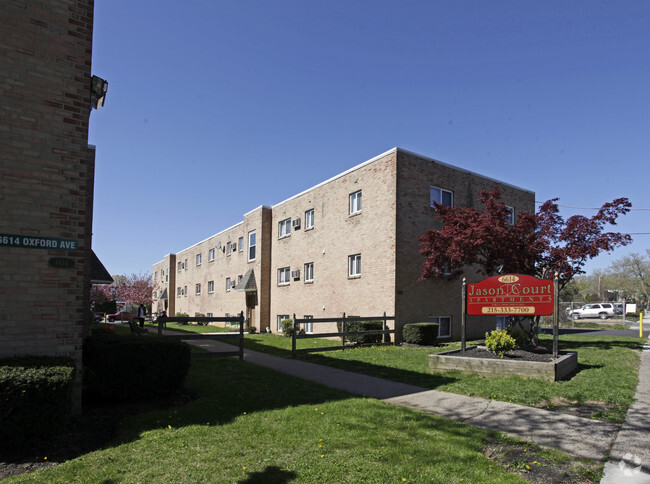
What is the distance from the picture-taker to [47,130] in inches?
242

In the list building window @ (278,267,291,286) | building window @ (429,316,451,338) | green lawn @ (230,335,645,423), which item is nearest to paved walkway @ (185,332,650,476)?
green lawn @ (230,335,645,423)

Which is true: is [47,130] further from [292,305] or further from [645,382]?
[292,305]

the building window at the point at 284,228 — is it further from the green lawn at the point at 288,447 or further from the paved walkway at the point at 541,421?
→ the green lawn at the point at 288,447

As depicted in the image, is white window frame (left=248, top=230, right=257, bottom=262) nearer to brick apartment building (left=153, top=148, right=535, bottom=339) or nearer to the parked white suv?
brick apartment building (left=153, top=148, right=535, bottom=339)

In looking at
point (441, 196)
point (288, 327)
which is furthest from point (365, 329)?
point (441, 196)

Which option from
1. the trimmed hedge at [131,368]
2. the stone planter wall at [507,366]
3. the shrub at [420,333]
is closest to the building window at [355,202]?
the shrub at [420,333]

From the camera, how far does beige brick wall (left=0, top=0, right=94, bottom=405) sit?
582 centimetres

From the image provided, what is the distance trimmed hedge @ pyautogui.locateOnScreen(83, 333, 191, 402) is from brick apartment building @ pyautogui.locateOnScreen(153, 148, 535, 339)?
1097 centimetres

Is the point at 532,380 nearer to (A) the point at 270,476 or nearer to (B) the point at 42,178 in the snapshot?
(A) the point at 270,476

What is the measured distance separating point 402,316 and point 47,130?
13.7m

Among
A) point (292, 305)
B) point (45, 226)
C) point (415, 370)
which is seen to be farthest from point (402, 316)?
point (45, 226)

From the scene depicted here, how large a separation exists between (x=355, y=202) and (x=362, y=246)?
2.20 metres

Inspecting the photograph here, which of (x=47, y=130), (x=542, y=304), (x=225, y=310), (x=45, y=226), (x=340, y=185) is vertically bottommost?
(x=225, y=310)

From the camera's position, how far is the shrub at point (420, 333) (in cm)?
1614
